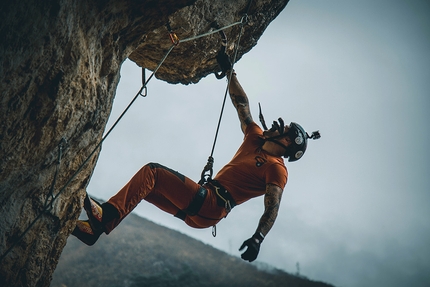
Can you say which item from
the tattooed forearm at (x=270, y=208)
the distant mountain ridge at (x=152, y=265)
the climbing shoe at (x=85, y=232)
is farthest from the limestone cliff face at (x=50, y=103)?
the distant mountain ridge at (x=152, y=265)

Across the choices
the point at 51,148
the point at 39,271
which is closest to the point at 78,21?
the point at 51,148

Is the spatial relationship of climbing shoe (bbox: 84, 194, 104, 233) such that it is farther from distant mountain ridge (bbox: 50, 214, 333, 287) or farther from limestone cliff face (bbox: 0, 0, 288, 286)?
distant mountain ridge (bbox: 50, 214, 333, 287)

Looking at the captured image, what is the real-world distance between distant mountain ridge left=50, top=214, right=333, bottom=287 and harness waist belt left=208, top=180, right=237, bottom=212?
21.5 m

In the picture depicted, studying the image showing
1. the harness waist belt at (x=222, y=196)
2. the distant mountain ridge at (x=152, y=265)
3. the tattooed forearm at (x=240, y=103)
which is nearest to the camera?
the harness waist belt at (x=222, y=196)

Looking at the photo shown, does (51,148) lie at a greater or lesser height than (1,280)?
greater

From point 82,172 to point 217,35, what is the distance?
2.89 m

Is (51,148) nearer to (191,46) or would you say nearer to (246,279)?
(191,46)

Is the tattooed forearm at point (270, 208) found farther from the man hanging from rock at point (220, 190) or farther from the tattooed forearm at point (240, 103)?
the tattooed forearm at point (240, 103)

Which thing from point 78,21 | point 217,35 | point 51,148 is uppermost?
point 217,35

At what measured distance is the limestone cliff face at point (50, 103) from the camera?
2.10 m

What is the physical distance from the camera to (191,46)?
15.5 feet

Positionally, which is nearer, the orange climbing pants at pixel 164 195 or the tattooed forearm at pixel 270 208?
the orange climbing pants at pixel 164 195

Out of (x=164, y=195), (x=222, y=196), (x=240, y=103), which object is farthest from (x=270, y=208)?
(x=240, y=103)

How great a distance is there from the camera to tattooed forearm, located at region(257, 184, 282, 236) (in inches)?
142
